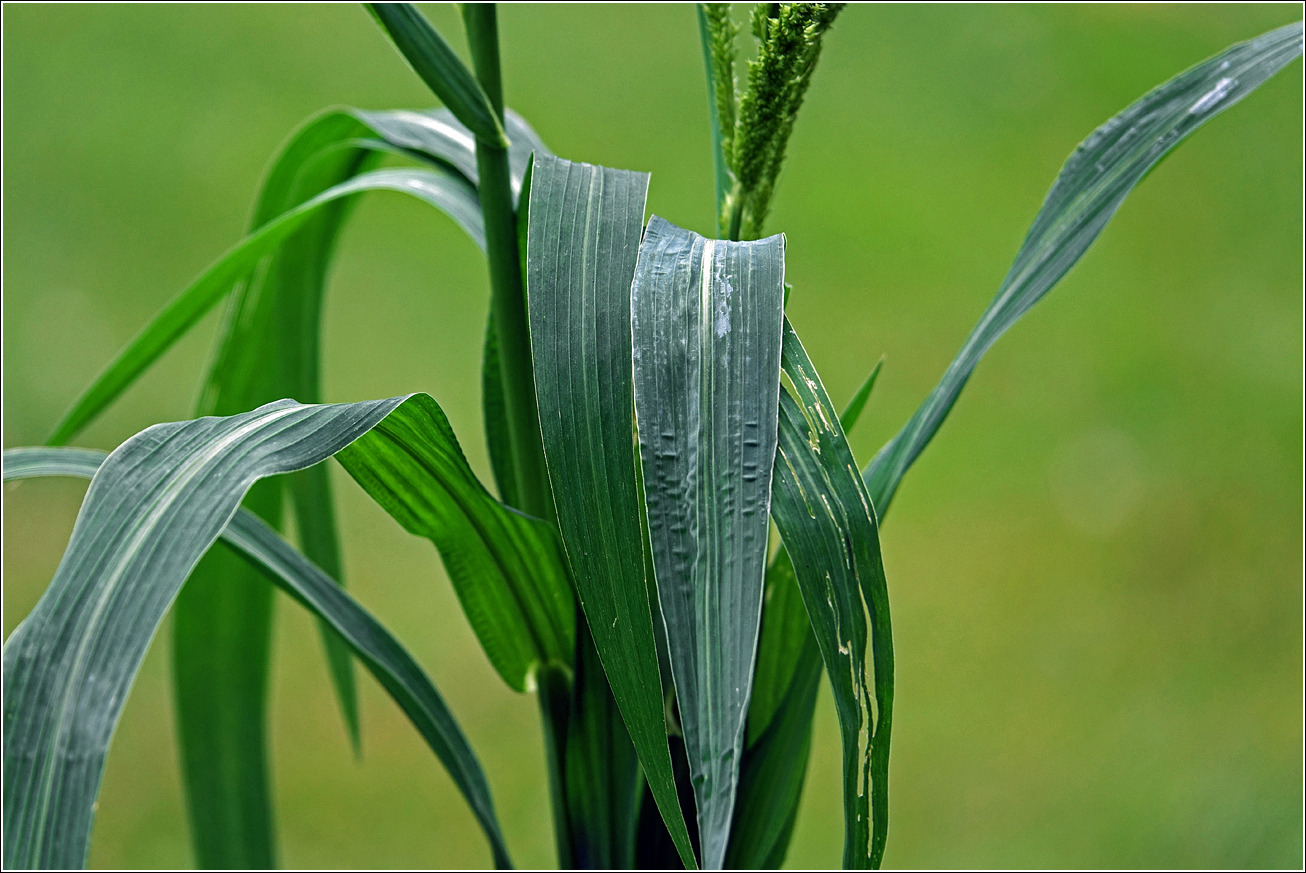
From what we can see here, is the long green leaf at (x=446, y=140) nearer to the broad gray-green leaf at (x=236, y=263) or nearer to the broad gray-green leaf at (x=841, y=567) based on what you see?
the broad gray-green leaf at (x=236, y=263)

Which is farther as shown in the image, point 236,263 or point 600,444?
point 236,263

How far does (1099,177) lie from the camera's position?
334 mm

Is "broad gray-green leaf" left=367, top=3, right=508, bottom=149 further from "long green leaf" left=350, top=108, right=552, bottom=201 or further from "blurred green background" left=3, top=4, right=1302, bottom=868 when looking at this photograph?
"blurred green background" left=3, top=4, right=1302, bottom=868

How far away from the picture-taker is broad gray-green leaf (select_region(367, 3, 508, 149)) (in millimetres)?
305

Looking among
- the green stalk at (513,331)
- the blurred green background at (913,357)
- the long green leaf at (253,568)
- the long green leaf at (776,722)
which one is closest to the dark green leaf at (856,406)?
the long green leaf at (776,722)

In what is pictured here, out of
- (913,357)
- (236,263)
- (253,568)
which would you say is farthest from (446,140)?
(913,357)

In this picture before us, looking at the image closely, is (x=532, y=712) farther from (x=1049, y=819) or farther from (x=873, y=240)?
(x=873, y=240)

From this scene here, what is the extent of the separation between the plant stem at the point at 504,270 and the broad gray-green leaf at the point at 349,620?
3.3 inches

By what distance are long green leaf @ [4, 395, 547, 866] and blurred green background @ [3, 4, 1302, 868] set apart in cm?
70

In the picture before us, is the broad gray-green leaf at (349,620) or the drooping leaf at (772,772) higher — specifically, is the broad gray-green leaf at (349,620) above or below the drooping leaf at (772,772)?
above

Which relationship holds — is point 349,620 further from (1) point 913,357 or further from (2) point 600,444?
(1) point 913,357

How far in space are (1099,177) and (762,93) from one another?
0.14m

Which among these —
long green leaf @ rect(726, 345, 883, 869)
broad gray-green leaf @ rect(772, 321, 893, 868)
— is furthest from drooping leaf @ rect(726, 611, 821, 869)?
broad gray-green leaf @ rect(772, 321, 893, 868)

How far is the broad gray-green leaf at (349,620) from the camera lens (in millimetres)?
344
